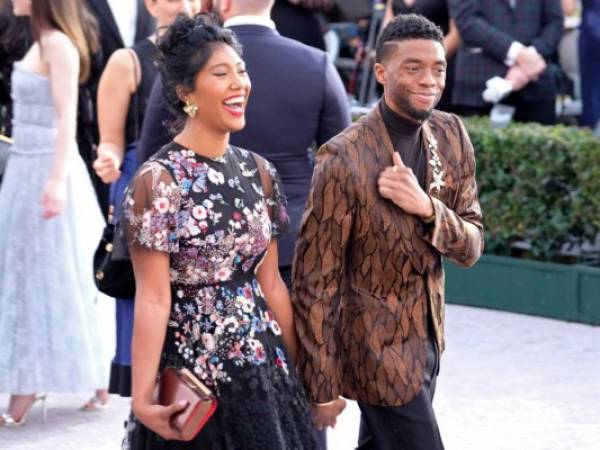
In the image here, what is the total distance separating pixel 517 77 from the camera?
33.3 feet

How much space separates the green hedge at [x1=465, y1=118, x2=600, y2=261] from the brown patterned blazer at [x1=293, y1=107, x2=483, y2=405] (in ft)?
15.4

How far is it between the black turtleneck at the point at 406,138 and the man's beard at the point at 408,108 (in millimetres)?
52

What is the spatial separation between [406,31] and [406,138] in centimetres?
33

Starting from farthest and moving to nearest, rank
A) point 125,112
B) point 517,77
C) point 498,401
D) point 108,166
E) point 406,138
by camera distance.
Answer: point 517,77
point 498,401
point 125,112
point 108,166
point 406,138

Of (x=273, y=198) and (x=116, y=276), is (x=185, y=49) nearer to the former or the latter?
(x=273, y=198)

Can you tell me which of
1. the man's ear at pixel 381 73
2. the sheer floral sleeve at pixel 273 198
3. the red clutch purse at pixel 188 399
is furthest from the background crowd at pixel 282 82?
the red clutch purse at pixel 188 399

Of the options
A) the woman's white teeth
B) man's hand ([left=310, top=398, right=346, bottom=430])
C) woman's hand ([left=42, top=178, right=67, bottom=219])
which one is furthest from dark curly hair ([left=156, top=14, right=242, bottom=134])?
woman's hand ([left=42, top=178, right=67, bottom=219])

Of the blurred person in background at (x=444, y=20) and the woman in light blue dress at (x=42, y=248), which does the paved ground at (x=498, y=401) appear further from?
the blurred person in background at (x=444, y=20)

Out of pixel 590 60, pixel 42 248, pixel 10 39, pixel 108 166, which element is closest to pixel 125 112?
pixel 108 166

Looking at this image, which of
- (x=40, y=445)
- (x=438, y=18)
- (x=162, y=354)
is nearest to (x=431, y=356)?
(x=162, y=354)

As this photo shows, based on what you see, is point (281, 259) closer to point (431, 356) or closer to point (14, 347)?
point (431, 356)

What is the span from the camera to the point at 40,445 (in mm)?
6961

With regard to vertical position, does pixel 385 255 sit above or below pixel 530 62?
below

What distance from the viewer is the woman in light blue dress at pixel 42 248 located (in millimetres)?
7242
